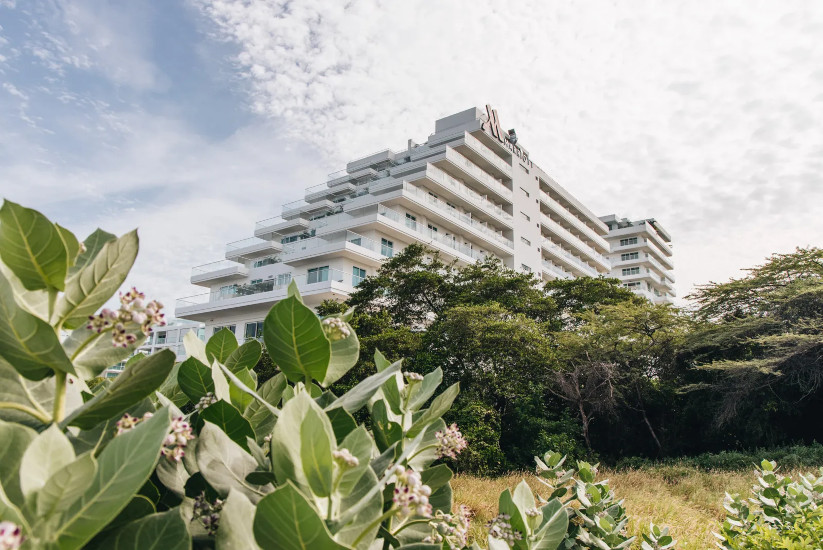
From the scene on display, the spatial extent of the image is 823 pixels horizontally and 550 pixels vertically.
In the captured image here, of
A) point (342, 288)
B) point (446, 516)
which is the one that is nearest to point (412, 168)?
point (342, 288)

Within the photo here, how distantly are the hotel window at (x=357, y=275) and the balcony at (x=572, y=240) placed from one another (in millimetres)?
19779

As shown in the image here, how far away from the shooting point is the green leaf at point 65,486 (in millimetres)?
539

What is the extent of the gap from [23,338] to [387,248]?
29.1 meters

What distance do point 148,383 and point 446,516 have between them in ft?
2.30

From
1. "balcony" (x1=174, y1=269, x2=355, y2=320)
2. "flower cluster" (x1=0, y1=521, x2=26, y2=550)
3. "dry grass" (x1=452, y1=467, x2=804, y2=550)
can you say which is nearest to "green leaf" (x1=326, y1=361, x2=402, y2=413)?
"flower cluster" (x1=0, y1=521, x2=26, y2=550)

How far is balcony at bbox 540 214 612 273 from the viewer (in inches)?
1725

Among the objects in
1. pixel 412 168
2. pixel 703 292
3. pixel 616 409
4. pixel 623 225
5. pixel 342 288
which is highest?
pixel 623 225

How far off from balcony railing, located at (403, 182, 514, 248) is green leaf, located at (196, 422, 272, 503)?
29757mm

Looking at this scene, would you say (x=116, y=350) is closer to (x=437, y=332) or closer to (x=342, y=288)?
(x=437, y=332)

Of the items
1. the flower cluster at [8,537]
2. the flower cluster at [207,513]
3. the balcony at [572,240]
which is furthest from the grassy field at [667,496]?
the balcony at [572,240]

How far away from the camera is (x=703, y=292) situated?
18.9 meters

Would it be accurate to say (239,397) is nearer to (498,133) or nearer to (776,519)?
(776,519)

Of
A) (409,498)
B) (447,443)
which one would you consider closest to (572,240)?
(447,443)

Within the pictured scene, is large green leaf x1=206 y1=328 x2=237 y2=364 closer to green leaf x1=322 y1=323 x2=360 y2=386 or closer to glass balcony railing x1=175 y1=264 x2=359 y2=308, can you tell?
green leaf x1=322 y1=323 x2=360 y2=386
